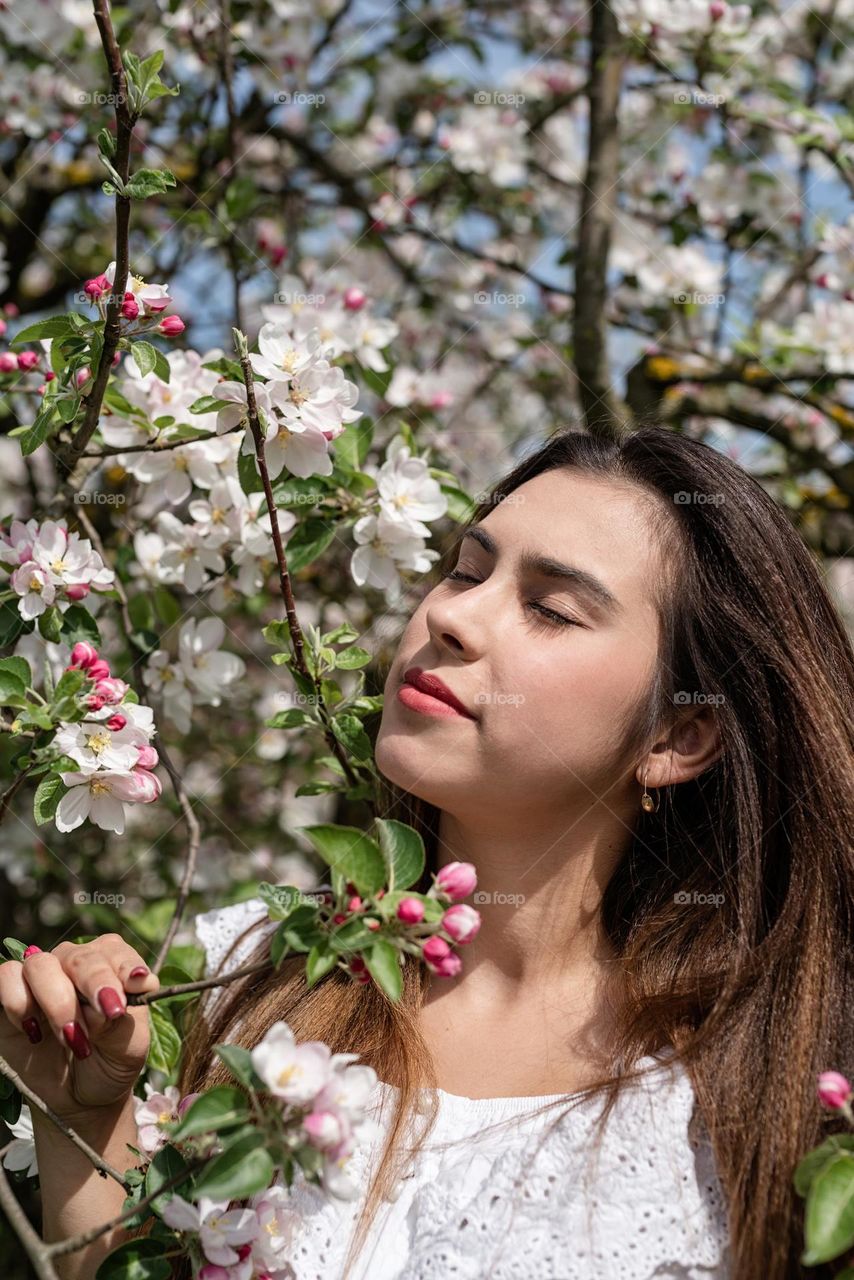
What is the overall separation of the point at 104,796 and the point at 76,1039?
263 millimetres

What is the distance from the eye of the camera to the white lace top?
4.14 feet

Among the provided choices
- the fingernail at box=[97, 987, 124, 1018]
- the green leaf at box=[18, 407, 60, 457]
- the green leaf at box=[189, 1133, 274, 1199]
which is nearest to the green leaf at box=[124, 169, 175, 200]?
the green leaf at box=[18, 407, 60, 457]

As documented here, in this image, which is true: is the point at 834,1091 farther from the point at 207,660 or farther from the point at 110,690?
the point at 207,660

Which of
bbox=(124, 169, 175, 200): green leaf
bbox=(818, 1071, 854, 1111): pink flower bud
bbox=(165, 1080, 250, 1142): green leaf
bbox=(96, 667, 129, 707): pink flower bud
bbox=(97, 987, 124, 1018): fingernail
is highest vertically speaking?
bbox=(124, 169, 175, 200): green leaf

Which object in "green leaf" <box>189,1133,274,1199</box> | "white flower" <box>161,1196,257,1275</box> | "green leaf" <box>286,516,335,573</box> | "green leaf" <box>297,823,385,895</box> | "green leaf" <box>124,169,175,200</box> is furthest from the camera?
"green leaf" <box>286,516,335,573</box>

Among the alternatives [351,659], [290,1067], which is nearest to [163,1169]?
[290,1067]

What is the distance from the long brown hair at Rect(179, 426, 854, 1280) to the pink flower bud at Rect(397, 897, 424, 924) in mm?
507

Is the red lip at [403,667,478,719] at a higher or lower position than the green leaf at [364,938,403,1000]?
lower

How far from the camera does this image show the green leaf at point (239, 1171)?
91 cm

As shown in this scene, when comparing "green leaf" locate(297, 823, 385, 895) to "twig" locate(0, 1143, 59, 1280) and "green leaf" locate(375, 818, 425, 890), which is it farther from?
"twig" locate(0, 1143, 59, 1280)

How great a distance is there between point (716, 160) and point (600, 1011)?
2175 millimetres

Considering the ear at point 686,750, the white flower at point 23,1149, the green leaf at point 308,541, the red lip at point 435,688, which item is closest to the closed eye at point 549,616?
the red lip at point 435,688

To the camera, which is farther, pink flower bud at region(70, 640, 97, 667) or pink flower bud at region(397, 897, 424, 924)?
pink flower bud at region(70, 640, 97, 667)

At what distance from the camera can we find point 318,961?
1.00m
